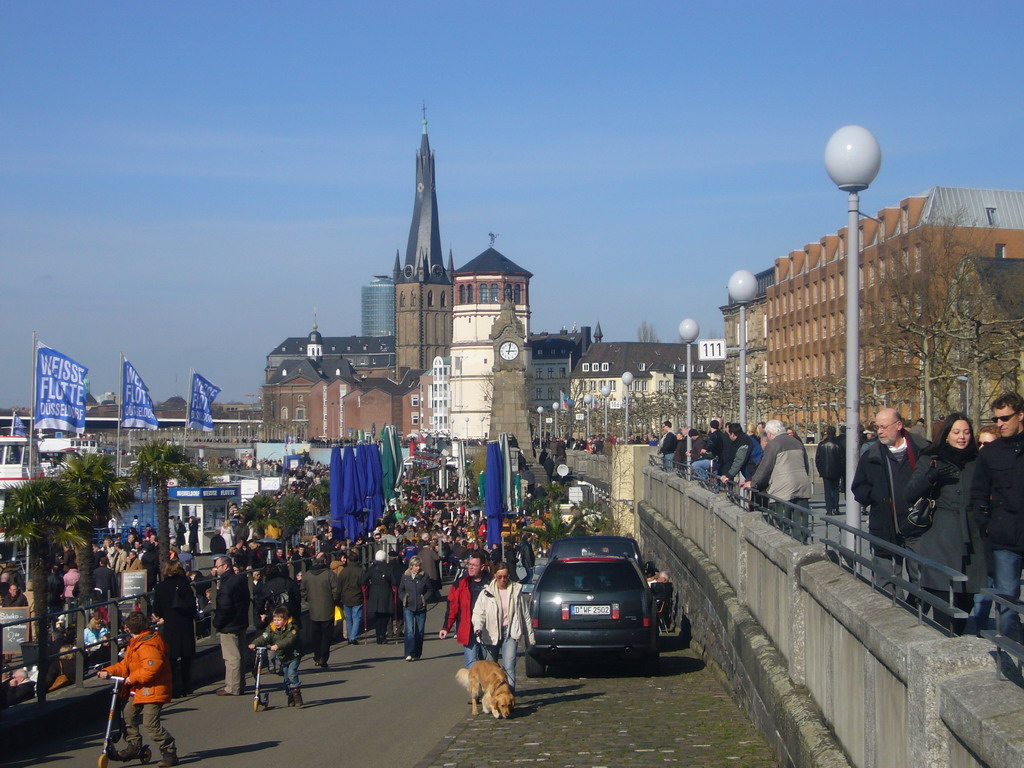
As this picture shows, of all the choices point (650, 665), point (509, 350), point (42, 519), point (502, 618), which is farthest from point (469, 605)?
point (509, 350)

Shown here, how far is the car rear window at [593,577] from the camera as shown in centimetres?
1478

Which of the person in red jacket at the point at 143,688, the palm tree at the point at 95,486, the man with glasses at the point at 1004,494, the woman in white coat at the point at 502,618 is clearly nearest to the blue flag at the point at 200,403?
the palm tree at the point at 95,486

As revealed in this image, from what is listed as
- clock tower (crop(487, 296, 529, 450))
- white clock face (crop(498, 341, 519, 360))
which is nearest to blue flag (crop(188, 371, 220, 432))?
clock tower (crop(487, 296, 529, 450))

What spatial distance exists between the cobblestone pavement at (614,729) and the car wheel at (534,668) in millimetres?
248

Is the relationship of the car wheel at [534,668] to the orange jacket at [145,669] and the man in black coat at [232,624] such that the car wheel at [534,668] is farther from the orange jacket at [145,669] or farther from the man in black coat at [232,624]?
the orange jacket at [145,669]

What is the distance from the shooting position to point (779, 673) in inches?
354

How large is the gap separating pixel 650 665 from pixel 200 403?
28905 millimetres

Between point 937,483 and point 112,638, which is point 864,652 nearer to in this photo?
point 937,483

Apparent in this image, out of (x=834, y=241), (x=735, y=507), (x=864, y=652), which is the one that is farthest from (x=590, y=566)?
(x=834, y=241)

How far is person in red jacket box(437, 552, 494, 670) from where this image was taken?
13.2 m

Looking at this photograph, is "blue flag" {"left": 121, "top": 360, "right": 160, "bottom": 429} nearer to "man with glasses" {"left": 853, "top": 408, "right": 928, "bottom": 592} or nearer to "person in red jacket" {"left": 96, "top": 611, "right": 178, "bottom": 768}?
"person in red jacket" {"left": 96, "top": 611, "right": 178, "bottom": 768}

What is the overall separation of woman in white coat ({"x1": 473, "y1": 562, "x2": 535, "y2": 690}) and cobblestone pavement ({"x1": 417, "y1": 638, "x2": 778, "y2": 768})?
614 millimetres

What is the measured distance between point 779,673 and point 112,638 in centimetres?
740

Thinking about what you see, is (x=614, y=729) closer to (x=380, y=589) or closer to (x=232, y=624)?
(x=232, y=624)
